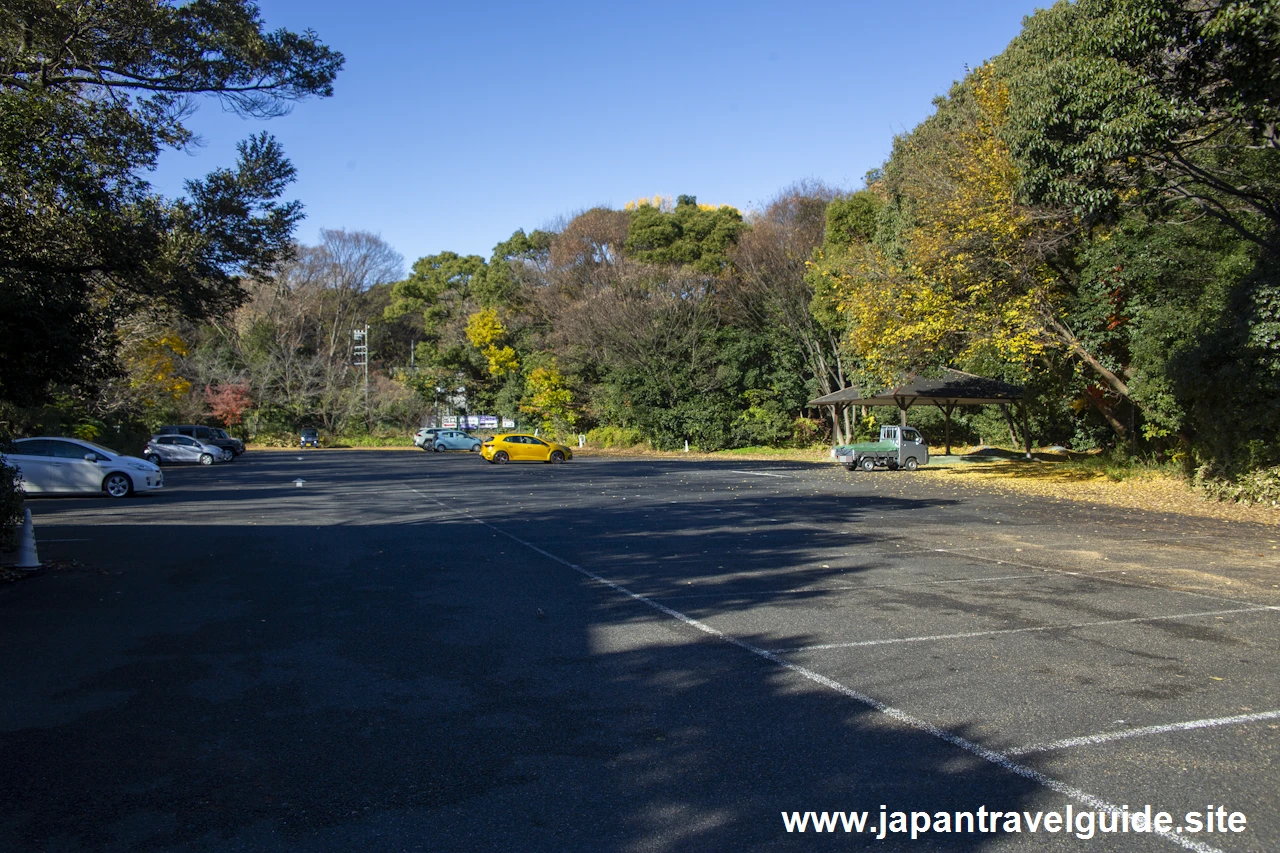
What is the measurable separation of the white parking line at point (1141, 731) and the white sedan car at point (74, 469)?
902 inches

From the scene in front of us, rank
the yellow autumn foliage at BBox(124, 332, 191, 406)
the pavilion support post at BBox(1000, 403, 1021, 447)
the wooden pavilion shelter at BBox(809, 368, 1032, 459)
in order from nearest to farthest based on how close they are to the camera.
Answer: the yellow autumn foliage at BBox(124, 332, 191, 406) → the wooden pavilion shelter at BBox(809, 368, 1032, 459) → the pavilion support post at BBox(1000, 403, 1021, 447)

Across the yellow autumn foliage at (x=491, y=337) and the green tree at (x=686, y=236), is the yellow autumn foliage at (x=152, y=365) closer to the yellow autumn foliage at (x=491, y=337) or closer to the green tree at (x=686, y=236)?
the yellow autumn foliage at (x=491, y=337)

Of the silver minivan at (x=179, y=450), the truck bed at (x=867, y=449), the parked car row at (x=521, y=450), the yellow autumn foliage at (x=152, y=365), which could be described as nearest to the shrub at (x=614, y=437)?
the parked car row at (x=521, y=450)

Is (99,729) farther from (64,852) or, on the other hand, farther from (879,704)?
(879,704)

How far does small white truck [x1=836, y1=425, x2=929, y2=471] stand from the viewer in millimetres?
33844

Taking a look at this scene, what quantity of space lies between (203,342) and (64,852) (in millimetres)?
70027

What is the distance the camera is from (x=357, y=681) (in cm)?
648

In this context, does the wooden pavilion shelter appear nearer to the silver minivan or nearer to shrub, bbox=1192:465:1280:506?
shrub, bbox=1192:465:1280:506

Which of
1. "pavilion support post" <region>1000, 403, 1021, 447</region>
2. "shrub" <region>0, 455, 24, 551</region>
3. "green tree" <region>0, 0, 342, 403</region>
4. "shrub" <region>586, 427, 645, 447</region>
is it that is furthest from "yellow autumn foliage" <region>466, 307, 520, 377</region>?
"shrub" <region>0, 455, 24, 551</region>

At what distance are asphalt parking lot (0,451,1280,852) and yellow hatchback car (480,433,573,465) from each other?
26579 mm

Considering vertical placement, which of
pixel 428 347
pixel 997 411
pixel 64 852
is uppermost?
pixel 428 347

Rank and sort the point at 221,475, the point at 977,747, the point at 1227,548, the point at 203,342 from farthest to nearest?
the point at 203,342
the point at 221,475
the point at 1227,548
the point at 977,747

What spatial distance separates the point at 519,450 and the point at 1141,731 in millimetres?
36231

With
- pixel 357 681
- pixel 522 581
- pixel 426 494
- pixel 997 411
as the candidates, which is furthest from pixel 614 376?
pixel 357 681
